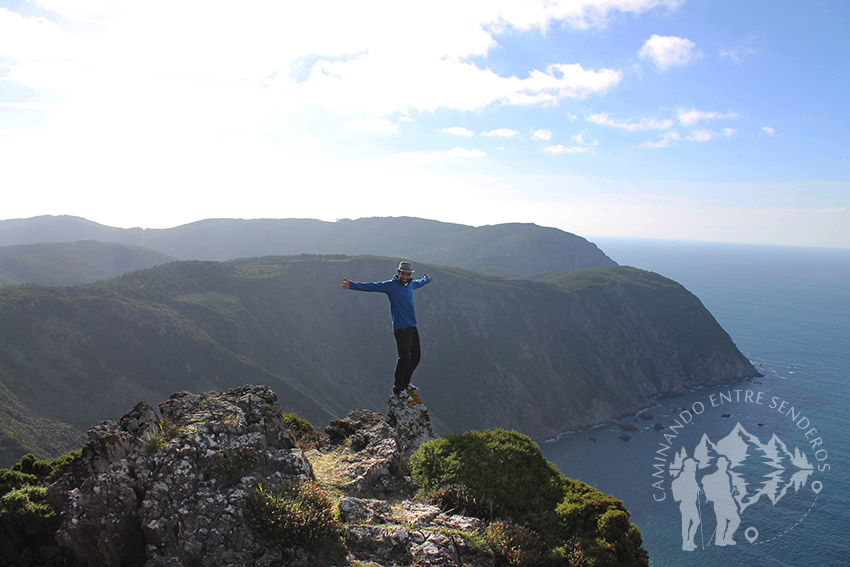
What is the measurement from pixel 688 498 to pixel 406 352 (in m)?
100

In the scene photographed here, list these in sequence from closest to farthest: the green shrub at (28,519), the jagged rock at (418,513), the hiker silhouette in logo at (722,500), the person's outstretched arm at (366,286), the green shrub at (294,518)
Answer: the green shrub at (294,518) → the green shrub at (28,519) → the jagged rock at (418,513) → the person's outstretched arm at (366,286) → the hiker silhouette in logo at (722,500)

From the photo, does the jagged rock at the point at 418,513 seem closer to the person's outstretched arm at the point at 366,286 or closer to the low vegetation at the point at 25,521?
the person's outstretched arm at the point at 366,286

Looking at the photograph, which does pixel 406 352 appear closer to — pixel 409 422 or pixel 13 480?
pixel 409 422

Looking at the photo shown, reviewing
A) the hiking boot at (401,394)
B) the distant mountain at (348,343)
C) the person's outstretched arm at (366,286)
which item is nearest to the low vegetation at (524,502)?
the hiking boot at (401,394)

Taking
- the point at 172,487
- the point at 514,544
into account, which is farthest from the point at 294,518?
the point at 514,544

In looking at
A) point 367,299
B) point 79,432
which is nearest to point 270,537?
point 79,432

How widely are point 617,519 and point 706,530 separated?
289ft

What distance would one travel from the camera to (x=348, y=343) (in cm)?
13575

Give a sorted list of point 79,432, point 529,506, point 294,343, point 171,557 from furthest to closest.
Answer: point 294,343, point 79,432, point 529,506, point 171,557

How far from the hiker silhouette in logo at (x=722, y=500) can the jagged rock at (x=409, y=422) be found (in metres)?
86.0

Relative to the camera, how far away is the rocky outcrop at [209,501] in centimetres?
776

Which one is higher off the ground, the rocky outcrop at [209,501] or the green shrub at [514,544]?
the rocky outcrop at [209,501]

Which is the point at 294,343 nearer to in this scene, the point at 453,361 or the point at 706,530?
the point at 453,361

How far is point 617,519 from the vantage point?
29.7 feet
